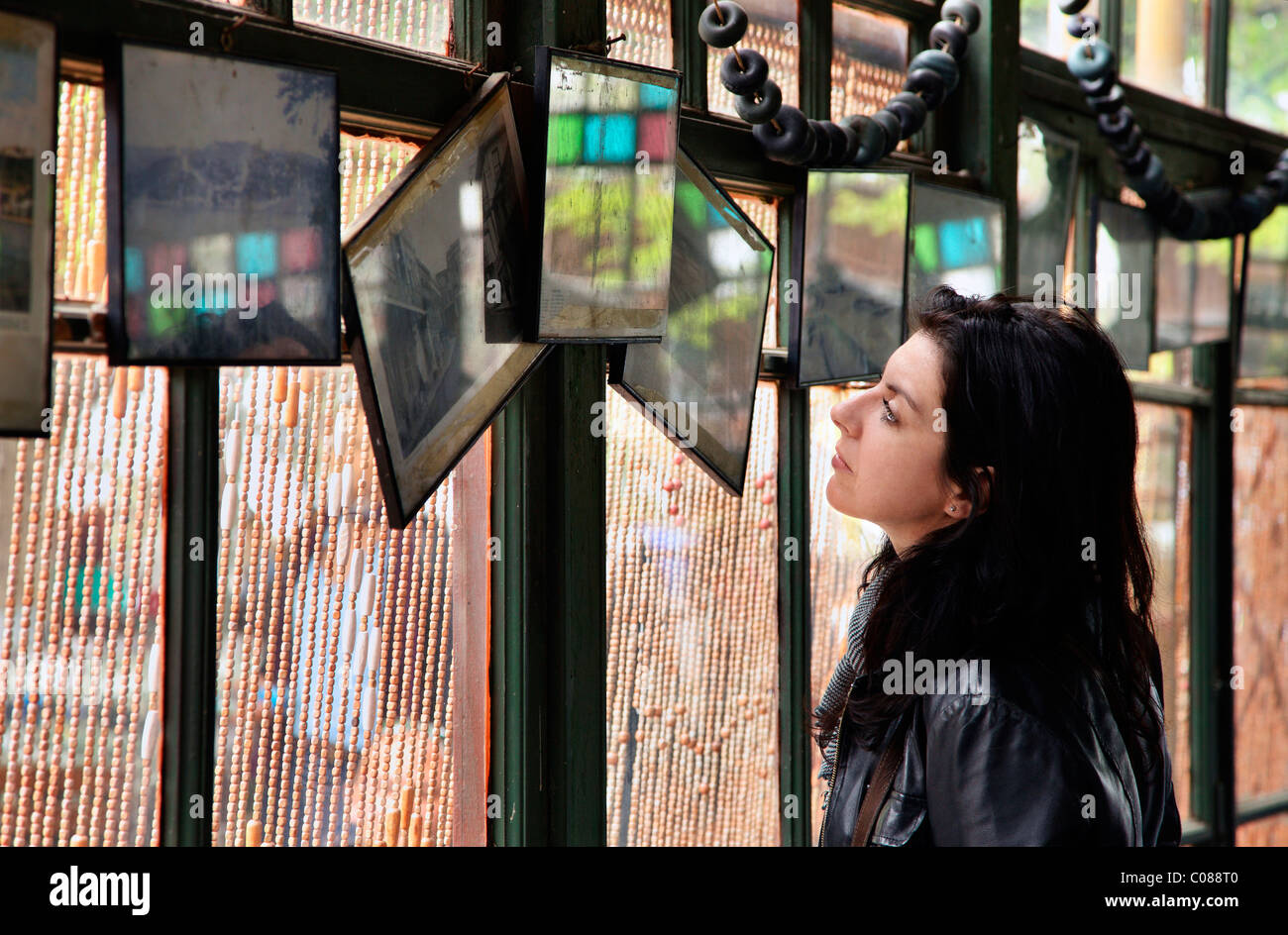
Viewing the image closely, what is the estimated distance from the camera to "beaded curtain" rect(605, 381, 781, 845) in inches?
82.3

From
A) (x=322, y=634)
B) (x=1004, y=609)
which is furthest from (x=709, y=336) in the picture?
(x=1004, y=609)

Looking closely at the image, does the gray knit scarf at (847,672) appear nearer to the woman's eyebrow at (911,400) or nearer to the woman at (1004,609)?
the woman at (1004,609)

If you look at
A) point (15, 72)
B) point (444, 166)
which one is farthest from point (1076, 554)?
point (15, 72)

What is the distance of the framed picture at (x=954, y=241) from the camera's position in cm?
254

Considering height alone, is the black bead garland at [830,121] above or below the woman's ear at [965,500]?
above

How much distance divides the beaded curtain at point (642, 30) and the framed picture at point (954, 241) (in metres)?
0.63

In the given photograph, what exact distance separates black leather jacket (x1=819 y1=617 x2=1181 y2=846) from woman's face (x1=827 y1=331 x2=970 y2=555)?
24cm

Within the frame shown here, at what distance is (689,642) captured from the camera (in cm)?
220

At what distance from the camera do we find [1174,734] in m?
3.56

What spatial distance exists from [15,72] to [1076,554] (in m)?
1.23

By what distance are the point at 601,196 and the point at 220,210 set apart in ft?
1.81

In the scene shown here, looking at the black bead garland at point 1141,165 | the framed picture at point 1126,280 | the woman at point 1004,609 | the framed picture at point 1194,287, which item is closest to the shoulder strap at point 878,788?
the woman at point 1004,609

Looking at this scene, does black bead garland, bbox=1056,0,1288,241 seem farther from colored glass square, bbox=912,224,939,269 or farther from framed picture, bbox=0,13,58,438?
framed picture, bbox=0,13,58,438
